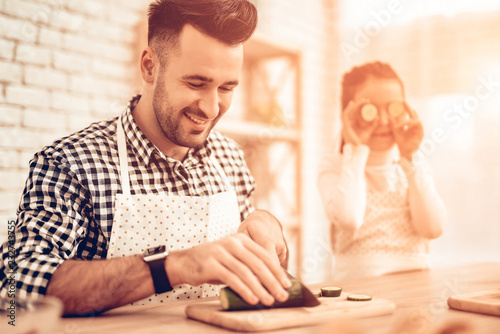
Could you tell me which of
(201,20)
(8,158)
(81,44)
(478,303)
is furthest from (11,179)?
(478,303)

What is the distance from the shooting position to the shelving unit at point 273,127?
3.38 meters

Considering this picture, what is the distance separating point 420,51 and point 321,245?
5.27 ft

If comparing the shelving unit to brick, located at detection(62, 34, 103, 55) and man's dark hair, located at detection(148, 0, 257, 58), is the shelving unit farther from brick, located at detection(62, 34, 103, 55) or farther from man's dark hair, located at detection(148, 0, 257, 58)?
man's dark hair, located at detection(148, 0, 257, 58)

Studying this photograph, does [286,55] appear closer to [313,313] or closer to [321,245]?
[321,245]

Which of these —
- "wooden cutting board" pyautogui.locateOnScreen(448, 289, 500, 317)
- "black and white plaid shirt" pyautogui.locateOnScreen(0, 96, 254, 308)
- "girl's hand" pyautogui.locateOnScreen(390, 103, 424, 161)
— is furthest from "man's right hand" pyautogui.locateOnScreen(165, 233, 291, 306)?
"girl's hand" pyautogui.locateOnScreen(390, 103, 424, 161)

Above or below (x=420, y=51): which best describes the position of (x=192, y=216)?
below

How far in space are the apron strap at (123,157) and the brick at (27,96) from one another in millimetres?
978

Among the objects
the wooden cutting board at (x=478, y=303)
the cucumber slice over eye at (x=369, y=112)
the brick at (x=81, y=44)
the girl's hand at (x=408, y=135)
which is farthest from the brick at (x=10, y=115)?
the wooden cutting board at (x=478, y=303)

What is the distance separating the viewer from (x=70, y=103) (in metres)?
2.48

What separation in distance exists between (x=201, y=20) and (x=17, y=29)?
120 cm

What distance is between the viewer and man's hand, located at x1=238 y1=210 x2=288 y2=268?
1.33 meters

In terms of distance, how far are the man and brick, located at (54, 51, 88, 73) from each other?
947mm

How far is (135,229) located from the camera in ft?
4.58

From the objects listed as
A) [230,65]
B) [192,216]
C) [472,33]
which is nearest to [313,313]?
[192,216]
